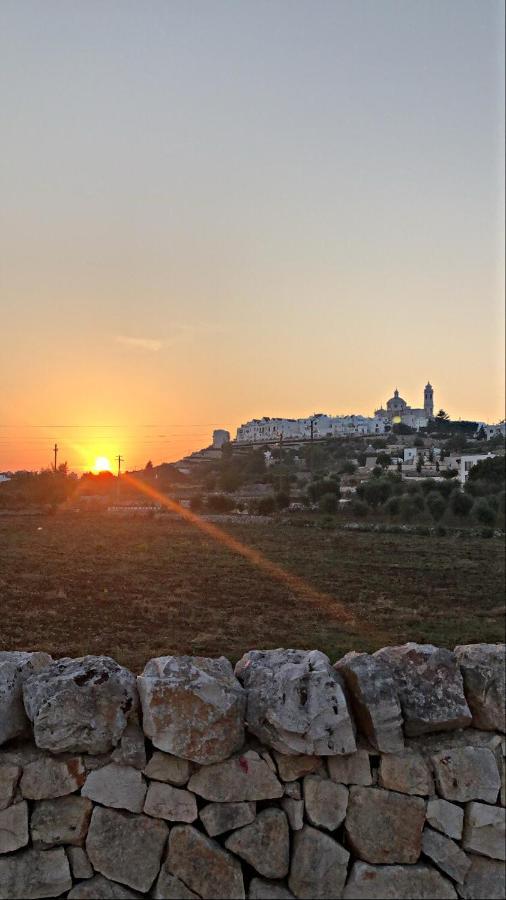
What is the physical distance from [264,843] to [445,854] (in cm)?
77

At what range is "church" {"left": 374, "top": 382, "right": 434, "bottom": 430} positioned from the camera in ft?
535

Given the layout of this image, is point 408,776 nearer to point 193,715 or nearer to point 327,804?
point 327,804

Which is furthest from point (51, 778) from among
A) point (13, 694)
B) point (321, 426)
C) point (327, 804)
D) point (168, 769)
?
point (321, 426)

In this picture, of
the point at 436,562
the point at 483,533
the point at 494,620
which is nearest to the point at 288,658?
the point at 494,620

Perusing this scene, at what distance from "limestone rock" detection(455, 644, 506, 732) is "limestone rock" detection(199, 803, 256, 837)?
3.51 feet

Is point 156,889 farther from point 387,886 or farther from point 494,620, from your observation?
point 494,620

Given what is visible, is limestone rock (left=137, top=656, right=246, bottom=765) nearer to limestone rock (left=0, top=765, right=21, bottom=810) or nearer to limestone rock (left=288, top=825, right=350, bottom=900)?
limestone rock (left=288, top=825, right=350, bottom=900)

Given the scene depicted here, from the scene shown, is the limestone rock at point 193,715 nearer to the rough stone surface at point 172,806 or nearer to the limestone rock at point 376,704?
the rough stone surface at point 172,806

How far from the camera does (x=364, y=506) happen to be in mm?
48844

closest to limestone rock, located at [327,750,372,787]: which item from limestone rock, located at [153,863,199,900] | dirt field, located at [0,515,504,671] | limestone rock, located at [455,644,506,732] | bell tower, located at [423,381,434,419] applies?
limestone rock, located at [455,644,506,732]

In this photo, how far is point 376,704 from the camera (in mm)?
2773

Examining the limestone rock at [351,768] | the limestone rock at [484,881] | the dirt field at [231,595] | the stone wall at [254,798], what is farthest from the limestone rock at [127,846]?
the dirt field at [231,595]

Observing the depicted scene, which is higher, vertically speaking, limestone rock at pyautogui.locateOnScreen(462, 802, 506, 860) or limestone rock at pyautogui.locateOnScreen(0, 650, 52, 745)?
limestone rock at pyautogui.locateOnScreen(0, 650, 52, 745)

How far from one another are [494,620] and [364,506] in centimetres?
3394
